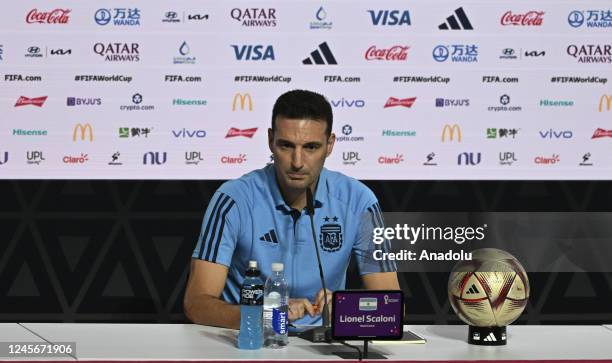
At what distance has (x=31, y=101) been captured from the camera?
566 cm

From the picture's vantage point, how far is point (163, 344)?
300cm

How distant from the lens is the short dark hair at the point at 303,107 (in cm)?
353

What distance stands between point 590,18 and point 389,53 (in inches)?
44.0

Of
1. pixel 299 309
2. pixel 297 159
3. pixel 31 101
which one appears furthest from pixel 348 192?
pixel 31 101

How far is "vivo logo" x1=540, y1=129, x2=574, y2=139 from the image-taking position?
5785mm

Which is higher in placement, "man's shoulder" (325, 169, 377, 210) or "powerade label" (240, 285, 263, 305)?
"man's shoulder" (325, 169, 377, 210)

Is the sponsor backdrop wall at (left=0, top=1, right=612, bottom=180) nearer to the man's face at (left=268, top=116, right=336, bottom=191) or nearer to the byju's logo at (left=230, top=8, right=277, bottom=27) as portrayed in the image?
the byju's logo at (left=230, top=8, right=277, bottom=27)

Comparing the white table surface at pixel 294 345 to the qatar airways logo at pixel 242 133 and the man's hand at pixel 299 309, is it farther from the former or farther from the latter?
the qatar airways logo at pixel 242 133

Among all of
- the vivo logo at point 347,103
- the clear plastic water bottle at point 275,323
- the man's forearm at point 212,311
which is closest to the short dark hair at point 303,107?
the man's forearm at point 212,311

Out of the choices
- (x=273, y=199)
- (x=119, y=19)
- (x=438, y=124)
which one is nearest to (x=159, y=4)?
(x=119, y=19)

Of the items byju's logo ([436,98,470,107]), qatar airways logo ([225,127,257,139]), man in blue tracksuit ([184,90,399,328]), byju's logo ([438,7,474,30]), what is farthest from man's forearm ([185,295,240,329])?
byju's logo ([438,7,474,30])

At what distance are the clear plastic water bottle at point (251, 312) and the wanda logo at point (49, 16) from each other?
3.12 meters

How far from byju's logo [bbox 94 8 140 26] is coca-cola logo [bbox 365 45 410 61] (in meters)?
1.26

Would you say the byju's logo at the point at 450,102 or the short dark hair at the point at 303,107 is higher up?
the byju's logo at the point at 450,102
